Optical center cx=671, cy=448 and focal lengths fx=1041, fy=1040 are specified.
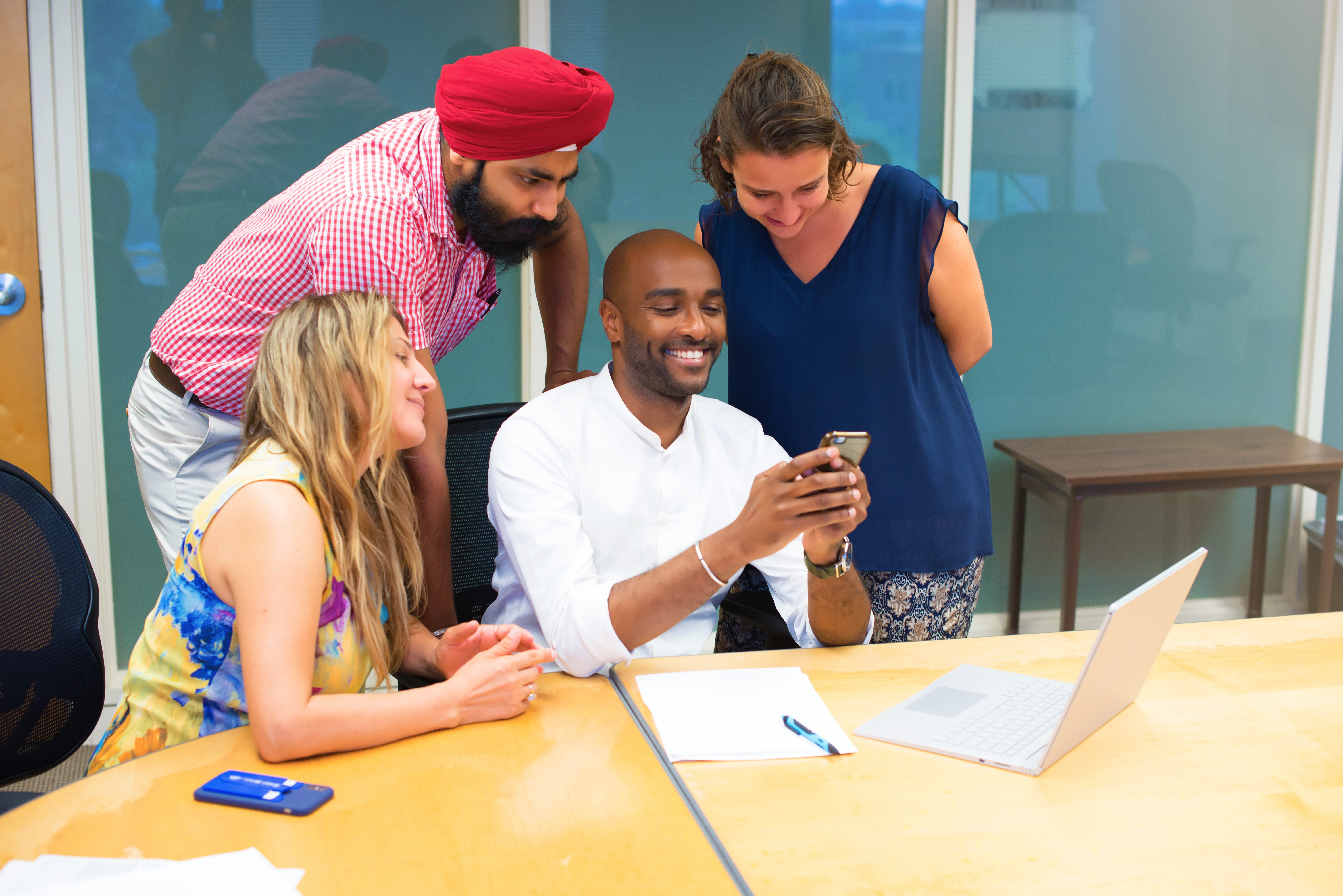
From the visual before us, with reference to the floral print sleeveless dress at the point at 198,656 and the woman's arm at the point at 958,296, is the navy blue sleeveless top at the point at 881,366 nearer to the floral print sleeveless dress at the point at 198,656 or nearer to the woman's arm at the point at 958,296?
the woman's arm at the point at 958,296

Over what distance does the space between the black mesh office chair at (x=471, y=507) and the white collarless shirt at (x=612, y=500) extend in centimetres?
4

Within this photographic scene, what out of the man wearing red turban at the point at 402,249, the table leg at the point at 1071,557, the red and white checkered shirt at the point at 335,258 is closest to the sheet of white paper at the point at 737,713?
the man wearing red turban at the point at 402,249

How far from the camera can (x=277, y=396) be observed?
1.39m

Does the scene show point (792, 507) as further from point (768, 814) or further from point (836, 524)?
point (768, 814)

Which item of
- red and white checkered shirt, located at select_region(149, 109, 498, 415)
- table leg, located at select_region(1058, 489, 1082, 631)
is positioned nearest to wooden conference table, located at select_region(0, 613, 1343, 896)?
red and white checkered shirt, located at select_region(149, 109, 498, 415)

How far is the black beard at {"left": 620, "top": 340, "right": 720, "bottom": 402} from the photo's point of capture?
6.06ft

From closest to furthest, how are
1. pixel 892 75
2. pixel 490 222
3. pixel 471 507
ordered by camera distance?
1. pixel 490 222
2. pixel 471 507
3. pixel 892 75

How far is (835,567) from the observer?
1.58 m

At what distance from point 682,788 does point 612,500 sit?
0.75 meters

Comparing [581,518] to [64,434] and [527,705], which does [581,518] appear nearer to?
[527,705]

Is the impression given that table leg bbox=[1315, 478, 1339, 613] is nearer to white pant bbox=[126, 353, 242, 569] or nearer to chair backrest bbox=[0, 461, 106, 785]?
white pant bbox=[126, 353, 242, 569]

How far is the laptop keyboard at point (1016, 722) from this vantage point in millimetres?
1237

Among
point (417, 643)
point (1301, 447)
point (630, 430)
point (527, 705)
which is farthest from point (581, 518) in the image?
point (1301, 447)

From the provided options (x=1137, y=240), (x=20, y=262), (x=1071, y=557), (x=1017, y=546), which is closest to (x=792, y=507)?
(x=1071, y=557)
